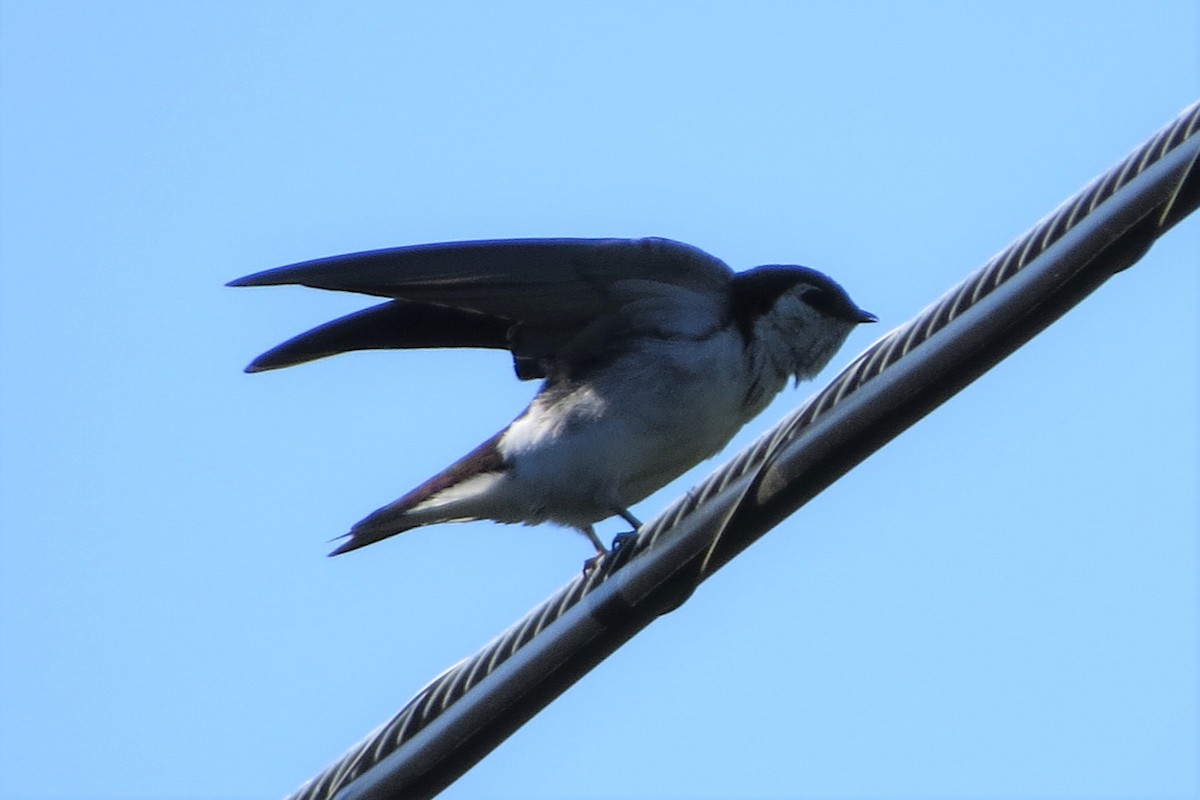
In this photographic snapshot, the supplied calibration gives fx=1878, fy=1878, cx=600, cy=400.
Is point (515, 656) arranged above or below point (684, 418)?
below

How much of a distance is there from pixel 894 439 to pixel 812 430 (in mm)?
183

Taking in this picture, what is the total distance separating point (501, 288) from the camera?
5992 millimetres

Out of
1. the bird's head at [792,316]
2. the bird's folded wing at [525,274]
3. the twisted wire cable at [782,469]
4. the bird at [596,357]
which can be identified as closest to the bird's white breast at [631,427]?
the bird at [596,357]

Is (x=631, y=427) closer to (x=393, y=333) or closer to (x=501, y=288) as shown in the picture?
(x=501, y=288)

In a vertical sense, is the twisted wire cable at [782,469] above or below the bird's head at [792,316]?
below

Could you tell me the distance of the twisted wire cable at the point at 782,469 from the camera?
362 cm

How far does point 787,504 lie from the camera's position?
3.99m

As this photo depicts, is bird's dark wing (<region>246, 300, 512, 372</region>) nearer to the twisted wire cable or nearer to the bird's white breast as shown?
the bird's white breast

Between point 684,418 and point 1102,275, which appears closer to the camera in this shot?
point 1102,275

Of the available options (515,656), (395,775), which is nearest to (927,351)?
(515,656)

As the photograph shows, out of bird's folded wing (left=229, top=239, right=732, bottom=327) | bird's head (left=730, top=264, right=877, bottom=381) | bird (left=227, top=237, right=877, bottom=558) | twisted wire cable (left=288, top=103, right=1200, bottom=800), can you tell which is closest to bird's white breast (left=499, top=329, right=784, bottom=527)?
bird (left=227, top=237, right=877, bottom=558)

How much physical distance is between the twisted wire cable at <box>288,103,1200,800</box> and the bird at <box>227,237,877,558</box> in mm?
1714

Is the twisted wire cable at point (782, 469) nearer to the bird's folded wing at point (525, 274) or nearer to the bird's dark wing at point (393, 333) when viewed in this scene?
the bird's folded wing at point (525, 274)

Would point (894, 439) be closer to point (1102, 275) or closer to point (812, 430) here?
point (812, 430)
